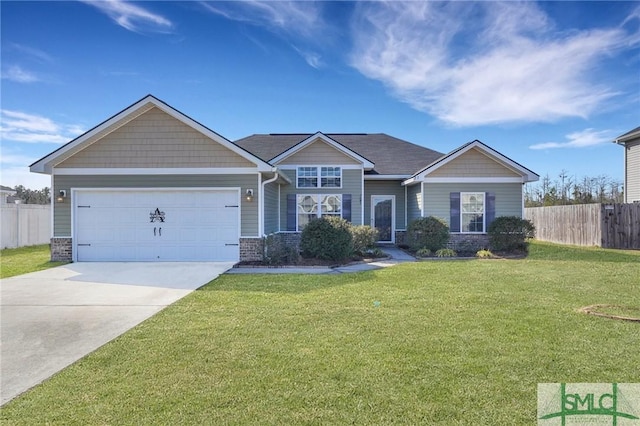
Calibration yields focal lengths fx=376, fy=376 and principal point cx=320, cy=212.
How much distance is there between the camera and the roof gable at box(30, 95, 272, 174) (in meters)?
11.4

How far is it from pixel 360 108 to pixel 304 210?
636 centimetres

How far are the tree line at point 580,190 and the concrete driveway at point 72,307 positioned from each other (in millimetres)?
25406

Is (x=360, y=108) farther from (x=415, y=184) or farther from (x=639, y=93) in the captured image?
(x=639, y=93)

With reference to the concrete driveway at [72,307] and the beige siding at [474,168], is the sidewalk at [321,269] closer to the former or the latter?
the concrete driveway at [72,307]

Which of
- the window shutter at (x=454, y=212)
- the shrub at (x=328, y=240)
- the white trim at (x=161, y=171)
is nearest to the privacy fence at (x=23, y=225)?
the white trim at (x=161, y=171)

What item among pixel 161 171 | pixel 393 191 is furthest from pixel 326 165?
pixel 161 171

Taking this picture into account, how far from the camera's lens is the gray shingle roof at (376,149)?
17.5 metres

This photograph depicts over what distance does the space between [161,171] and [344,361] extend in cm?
1000

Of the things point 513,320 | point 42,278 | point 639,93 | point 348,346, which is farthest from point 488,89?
point 42,278

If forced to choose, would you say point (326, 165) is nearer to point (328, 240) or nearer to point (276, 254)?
point (328, 240)

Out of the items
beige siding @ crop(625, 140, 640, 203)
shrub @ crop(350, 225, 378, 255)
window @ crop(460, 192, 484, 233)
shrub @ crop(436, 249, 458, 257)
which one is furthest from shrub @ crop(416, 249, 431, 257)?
beige siding @ crop(625, 140, 640, 203)

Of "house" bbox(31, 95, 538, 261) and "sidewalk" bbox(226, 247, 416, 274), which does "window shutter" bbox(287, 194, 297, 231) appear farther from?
"sidewalk" bbox(226, 247, 416, 274)

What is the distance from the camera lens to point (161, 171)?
11883 mm

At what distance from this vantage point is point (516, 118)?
64.2 ft
